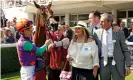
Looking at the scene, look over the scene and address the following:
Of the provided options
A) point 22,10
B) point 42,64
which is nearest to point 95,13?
point 42,64

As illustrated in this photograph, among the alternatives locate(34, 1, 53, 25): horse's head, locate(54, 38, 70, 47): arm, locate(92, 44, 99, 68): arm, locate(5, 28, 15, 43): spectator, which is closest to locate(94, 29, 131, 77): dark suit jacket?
locate(92, 44, 99, 68): arm

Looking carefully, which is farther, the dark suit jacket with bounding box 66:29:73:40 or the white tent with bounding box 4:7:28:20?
the white tent with bounding box 4:7:28:20

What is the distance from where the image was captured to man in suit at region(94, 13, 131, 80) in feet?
15.5

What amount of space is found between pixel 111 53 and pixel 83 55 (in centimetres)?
50

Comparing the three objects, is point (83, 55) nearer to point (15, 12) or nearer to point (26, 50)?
point (26, 50)

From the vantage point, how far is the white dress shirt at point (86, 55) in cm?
456

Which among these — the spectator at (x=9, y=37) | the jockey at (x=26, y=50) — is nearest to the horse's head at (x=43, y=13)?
the jockey at (x=26, y=50)

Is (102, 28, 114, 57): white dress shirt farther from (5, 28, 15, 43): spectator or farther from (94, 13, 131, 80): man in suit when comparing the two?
(5, 28, 15, 43): spectator

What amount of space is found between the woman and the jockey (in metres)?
0.46

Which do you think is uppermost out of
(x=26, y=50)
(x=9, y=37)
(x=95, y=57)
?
(x=26, y=50)

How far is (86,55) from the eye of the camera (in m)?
4.55

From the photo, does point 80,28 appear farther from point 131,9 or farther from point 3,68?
point 131,9

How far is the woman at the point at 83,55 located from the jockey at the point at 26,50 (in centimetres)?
46

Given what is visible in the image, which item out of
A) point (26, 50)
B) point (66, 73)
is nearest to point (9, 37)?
point (66, 73)
